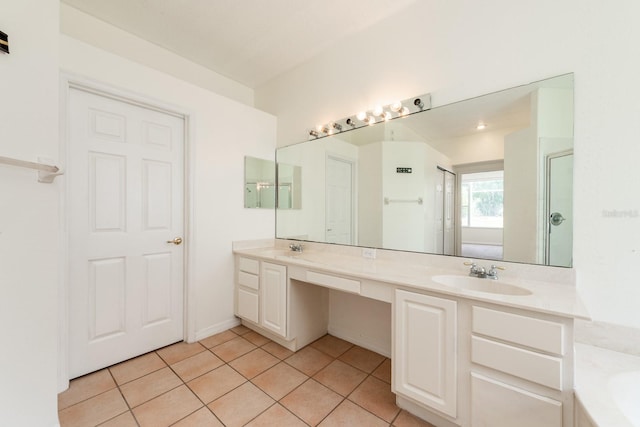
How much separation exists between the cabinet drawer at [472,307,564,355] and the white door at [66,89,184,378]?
2.36 m

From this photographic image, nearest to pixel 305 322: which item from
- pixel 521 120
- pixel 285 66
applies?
pixel 521 120

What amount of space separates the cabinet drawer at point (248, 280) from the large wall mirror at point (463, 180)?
2.49 ft

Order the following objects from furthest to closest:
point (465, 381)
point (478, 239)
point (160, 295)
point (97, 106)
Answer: point (160, 295)
point (97, 106)
point (478, 239)
point (465, 381)

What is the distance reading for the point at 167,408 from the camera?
1488 mm

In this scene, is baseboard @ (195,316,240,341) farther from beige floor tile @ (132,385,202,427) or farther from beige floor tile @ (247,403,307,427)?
beige floor tile @ (247,403,307,427)

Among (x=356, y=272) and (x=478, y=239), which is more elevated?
(x=478, y=239)

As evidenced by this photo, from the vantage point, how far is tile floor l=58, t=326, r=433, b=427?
142 cm

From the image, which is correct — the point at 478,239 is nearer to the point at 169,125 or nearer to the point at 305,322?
the point at 305,322

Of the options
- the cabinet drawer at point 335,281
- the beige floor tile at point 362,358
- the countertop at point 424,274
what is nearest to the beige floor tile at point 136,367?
the countertop at point 424,274

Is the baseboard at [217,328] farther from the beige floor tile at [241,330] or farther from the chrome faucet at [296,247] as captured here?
the chrome faucet at [296,247]

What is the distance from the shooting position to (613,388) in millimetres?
1039

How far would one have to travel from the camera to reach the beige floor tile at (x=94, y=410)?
1386 millimetres

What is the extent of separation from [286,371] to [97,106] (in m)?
2.44

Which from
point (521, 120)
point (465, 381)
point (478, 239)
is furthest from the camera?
point (478, 239)
